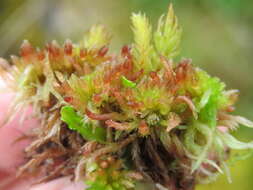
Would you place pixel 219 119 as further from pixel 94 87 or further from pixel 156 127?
pixel 94 87

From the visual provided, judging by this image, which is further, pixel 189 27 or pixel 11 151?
pixel 189 27

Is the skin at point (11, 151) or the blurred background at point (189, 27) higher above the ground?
the blurred background at point (189, 27)

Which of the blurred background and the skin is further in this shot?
the blurred background

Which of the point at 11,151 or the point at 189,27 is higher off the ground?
the point at 189,27

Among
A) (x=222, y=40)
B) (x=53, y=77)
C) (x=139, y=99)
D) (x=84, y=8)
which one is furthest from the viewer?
(x=84, y=8)

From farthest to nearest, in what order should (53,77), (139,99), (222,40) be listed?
(222,40), (53,77), (139,99)

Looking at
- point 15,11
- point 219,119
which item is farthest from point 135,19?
point 15,11

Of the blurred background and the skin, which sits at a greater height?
the blurred background

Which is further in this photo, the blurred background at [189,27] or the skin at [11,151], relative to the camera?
the blurred background at [189,27]
